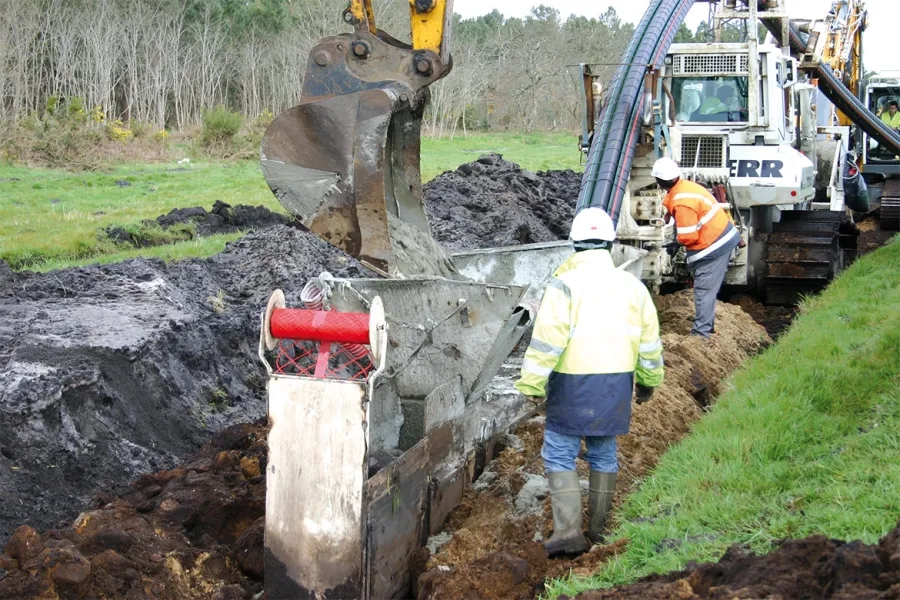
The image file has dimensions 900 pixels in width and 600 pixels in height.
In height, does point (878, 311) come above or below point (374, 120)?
below

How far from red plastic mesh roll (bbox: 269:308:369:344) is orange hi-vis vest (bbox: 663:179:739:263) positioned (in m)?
5.01

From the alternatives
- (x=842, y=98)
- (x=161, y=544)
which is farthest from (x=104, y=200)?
(x=161, y=544)

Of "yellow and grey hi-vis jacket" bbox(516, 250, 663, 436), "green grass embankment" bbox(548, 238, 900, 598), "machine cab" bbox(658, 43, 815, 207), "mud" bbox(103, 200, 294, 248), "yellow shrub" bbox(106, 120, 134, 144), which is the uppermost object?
"machine cab" bbox(658, 43, 815, 207)

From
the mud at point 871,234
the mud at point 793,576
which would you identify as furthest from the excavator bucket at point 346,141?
the mud at point 871,234

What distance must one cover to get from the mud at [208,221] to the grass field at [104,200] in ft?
1.11

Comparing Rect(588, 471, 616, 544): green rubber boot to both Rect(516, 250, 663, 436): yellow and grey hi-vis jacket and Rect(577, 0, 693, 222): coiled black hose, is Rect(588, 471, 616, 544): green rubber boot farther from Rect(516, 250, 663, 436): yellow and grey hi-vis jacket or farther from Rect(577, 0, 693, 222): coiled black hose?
Rect(577, 0, 693, 222): coiled black hose

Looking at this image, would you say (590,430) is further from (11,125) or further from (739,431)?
(11,125)

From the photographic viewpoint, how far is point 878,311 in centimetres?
896

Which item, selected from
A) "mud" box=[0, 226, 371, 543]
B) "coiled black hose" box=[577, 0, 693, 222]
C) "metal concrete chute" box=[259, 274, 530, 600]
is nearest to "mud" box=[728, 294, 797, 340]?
"coiled black hose" box=[577, 0, 693, 222]

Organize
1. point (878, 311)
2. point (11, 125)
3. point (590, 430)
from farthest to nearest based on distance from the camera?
point (11, 125)
point (878, 311)
point (590, 430)

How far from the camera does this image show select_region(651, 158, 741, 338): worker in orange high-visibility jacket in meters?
8.75

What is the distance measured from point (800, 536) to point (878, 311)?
17.9 feet

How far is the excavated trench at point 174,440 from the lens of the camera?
4.64m

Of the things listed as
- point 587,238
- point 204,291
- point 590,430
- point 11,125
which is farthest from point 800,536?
point 11,125
